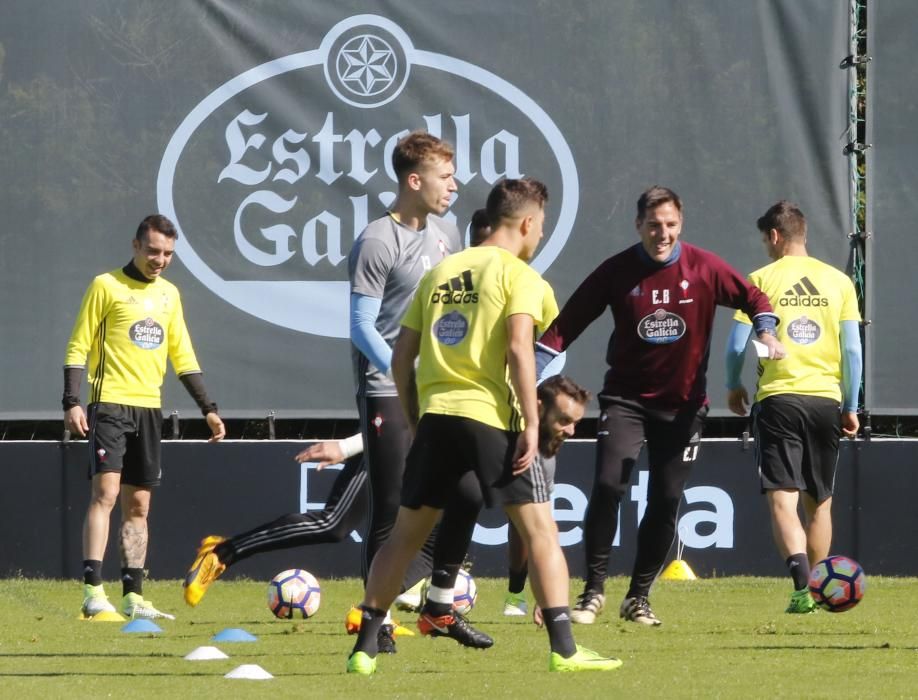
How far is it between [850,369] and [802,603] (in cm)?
121

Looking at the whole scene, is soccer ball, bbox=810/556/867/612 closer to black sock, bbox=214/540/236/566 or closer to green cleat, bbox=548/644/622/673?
green cleat, bbox=548/644/622/673

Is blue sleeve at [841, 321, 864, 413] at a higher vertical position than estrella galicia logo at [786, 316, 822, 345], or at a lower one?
lower

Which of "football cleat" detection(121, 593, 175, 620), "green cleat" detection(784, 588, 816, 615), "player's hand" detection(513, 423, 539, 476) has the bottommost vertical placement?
"football cleat" detection(121, 593, 175, 620)

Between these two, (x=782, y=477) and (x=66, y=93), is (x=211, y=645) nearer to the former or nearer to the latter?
(x=782, y=477)

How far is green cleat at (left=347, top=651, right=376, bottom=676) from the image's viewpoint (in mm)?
5520

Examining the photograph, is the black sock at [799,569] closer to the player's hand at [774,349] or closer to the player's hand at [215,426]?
the player's hand at [774,349]

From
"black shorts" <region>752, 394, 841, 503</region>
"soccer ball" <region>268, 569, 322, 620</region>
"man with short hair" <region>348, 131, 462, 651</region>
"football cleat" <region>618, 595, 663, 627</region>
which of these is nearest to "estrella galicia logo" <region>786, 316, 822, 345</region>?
"black shorts" <region>752, 394, 841, 503</region>

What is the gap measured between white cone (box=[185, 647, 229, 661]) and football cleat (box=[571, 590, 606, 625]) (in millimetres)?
1841

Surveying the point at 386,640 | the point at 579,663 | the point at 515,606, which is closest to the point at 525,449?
the point at 579,663

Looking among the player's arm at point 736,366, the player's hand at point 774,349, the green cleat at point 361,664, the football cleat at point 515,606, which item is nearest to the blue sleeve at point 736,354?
the player's arm at point 736,366

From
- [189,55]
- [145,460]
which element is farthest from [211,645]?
[189,55]

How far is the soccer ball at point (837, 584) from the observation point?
6996 millimetres

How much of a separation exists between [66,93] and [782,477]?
18.6 feet

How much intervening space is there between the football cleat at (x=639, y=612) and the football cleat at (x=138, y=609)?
2.30m
